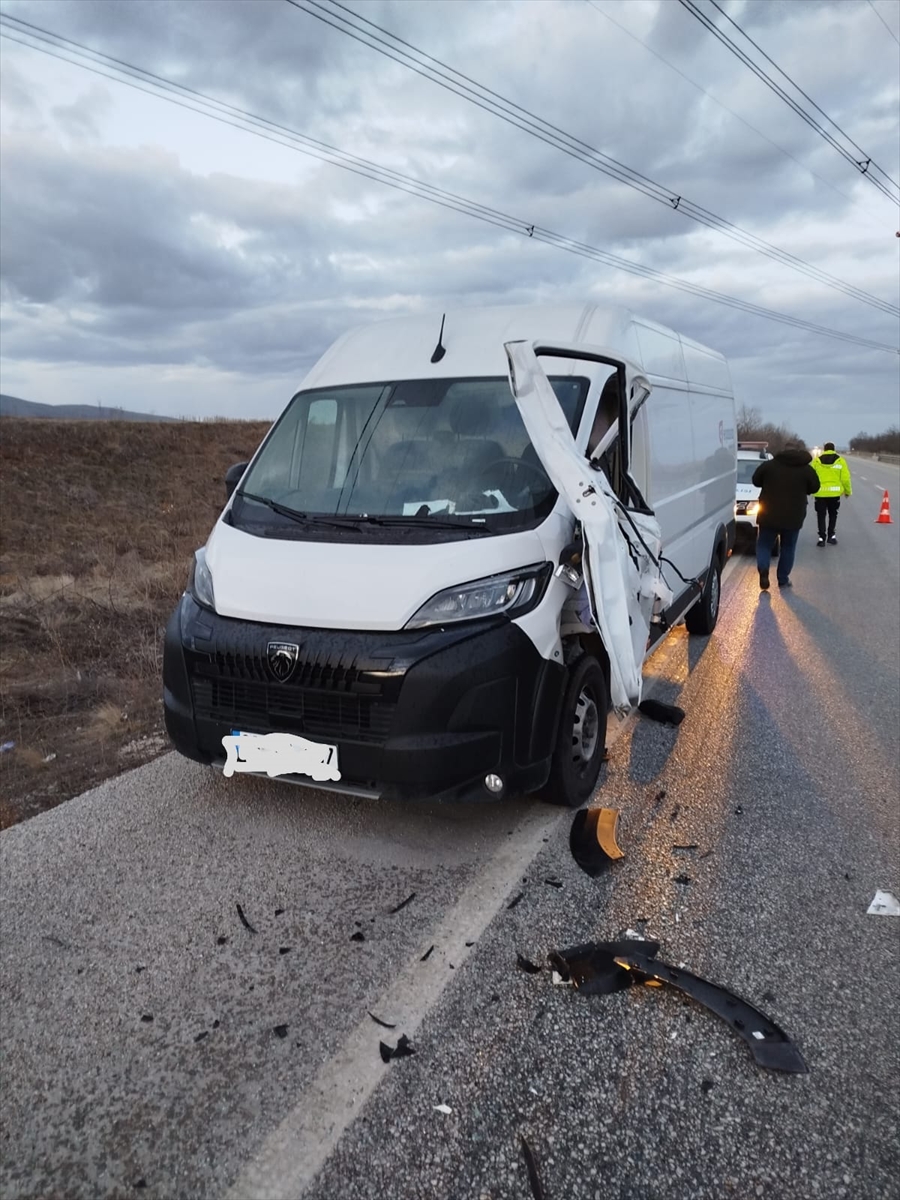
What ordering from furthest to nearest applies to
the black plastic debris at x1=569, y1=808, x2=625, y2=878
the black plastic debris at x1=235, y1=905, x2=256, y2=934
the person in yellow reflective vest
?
1. the person in yellow reflective vest
2. the black plastic debris at x1=569, y1=808, x2=625, y2=878
3. the black plastic debris at x1=235, y1=905, x2=256, y2=934

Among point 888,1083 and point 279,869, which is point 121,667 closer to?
point 279,869

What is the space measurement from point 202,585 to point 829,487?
45.0 feet

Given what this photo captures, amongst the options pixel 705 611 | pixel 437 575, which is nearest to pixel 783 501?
pixel 705 611

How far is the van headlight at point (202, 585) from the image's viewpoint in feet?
12.4

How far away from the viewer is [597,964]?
9.43 ft

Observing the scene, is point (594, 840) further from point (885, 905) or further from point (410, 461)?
point (410, 461)

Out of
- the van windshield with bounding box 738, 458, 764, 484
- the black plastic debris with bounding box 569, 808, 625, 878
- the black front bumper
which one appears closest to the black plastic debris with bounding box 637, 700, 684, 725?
the black plastic debris with bounding box 569, 808, 625, 878

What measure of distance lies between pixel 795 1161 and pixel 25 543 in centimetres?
1649

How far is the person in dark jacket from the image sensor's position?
10.3 meters

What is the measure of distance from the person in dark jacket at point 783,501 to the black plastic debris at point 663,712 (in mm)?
5580

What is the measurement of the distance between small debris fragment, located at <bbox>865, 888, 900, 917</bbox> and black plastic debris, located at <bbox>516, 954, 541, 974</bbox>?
1384 mm

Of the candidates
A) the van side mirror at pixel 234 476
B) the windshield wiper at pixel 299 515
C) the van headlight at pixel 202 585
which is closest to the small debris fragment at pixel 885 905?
the windshield wiper at pixel 299 515

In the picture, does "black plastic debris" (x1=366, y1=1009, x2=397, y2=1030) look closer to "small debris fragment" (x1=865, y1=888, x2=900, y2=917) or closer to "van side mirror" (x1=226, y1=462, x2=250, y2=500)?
"small debris fragment" (x1=865, y1=888, x2=900, y2=917)

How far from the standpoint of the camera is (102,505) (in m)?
21.9
